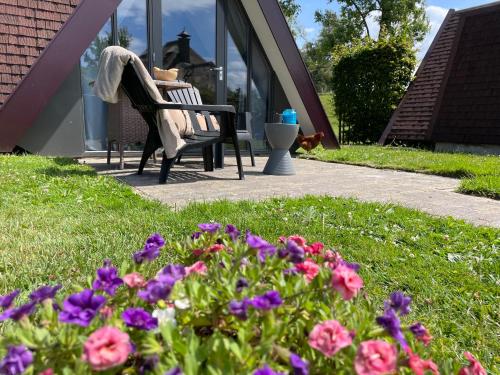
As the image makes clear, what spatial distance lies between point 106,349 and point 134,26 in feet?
22.1

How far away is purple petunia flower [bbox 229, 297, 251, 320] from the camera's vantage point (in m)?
0.64

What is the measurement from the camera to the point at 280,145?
4730mm

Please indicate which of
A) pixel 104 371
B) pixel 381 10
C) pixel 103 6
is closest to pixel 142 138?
pixel 103 6

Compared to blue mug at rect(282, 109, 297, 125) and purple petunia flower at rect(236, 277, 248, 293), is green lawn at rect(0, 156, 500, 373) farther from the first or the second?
blue mug at rect(282, 109, 297, 125)

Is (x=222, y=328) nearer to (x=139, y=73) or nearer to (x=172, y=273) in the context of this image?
(x=172, y=273)

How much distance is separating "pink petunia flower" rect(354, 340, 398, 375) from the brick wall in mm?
5695

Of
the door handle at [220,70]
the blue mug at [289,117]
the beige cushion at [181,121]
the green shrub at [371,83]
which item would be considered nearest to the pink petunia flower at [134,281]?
the beige cushion at [181,121]

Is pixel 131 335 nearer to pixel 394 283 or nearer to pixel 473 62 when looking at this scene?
pixel 394 283

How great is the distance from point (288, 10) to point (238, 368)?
25095 millimetres

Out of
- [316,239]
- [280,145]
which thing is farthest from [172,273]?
[280,145]

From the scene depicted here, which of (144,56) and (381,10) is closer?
(144,56)

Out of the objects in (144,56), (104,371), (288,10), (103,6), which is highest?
(288,10)

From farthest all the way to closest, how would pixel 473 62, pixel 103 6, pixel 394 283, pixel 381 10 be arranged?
pixel 381 10 → pixel 473 62 → pixel 103 6 → pixel 394 283

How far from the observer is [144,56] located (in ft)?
21.5
